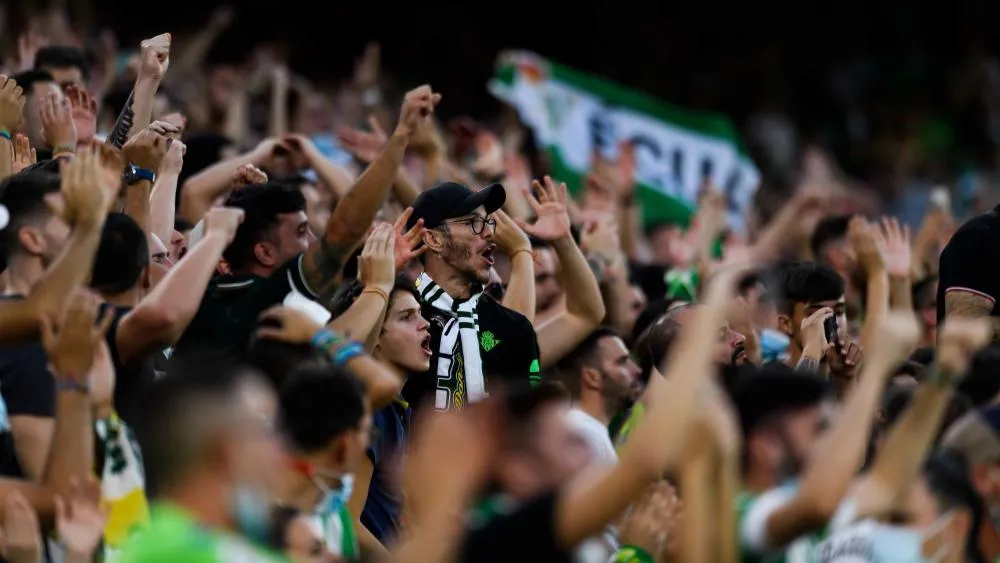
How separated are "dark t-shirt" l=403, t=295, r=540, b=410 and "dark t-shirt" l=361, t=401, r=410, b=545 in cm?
33

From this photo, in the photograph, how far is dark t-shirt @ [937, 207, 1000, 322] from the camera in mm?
7992

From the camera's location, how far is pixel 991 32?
21.6 meters

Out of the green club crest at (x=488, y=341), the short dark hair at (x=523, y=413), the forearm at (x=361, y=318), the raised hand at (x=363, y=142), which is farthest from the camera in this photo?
the raised hand at (x=363, y=142)

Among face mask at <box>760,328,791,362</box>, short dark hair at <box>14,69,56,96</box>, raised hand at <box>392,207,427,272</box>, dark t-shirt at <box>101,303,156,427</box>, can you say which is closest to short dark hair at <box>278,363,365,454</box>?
dark t-shirt at <box>101,303,156,427</box>

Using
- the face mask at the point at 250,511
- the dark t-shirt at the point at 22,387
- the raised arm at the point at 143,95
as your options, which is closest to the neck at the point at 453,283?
the raised arm at the point at 143,95

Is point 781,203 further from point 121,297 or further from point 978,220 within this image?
point 121,297

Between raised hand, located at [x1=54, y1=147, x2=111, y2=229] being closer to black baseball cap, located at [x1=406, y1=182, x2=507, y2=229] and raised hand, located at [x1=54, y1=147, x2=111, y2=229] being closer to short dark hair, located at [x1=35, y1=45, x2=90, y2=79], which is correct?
black baseball cap, located at [x1=406, y1=182, x2=507, y2=229]

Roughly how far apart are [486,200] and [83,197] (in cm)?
265

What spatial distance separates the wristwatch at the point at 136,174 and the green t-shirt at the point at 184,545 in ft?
9.65

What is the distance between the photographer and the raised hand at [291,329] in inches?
232

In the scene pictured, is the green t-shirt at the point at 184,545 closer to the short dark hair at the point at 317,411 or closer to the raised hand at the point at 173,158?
the short dark hair at the point at 317,411

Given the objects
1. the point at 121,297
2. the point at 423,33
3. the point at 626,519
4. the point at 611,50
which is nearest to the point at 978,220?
the point at 626,519

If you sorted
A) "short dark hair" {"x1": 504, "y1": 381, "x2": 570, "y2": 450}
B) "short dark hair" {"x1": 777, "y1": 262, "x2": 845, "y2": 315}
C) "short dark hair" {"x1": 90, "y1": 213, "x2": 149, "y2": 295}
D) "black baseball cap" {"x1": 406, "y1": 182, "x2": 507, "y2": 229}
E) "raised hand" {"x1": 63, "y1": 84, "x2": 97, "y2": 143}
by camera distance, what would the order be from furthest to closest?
"short dark hair" {"x1": 777, "y1": 262, "x2": 845, "y2": 315} → "raised hand" {"x1": 63, "y1": 84, "x2": 97, "y2": 143} → "black baseball cap" {"x1": 406, "y1": 182, "x2": 507, "y2": 229} → "short dark hair" {"x1": 90, "y1": 213, "x2": 149, "y2": 295} → "short dark hair" {"x1": 504, "y1": 381, "x2": 570, "y2": 450}

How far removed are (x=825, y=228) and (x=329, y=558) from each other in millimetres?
6617
